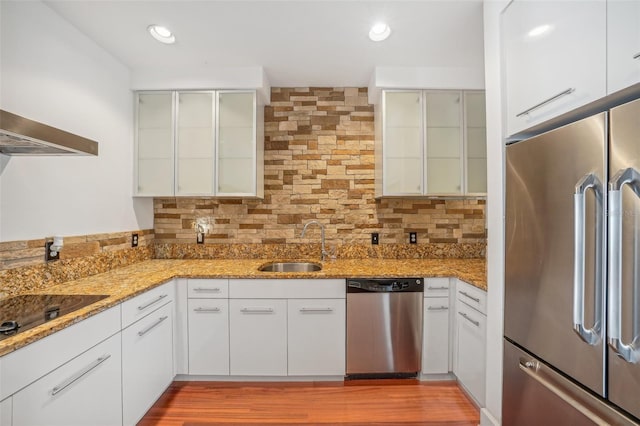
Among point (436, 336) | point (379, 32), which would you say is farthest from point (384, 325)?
point (379, 32)

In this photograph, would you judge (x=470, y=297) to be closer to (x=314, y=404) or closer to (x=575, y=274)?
(x=575, y=274)

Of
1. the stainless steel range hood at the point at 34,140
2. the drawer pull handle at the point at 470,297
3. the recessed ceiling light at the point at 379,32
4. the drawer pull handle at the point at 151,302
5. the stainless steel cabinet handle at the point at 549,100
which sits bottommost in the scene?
the drawer pull handle at the point at 151,302

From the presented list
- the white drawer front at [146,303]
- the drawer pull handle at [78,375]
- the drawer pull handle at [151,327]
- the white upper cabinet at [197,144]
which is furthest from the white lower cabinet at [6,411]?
the white upper cabinet at [197,144]

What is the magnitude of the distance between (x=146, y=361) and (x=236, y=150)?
1.70m

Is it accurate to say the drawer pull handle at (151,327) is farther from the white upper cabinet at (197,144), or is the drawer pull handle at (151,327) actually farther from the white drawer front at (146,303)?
the white upper cabinet at (197,144)

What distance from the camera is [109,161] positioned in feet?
7.59

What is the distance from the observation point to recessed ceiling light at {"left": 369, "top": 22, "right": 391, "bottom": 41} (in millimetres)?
1940

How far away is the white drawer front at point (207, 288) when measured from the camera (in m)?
2.23

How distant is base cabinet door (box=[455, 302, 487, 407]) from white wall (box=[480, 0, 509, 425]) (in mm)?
199

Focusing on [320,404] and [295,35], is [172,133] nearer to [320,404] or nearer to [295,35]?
[295,35]

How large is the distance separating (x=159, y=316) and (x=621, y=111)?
2.52m

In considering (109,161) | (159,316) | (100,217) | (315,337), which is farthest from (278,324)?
(109,161)

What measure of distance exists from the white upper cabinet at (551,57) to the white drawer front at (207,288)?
2.12 m

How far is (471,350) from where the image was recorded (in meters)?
1.99
